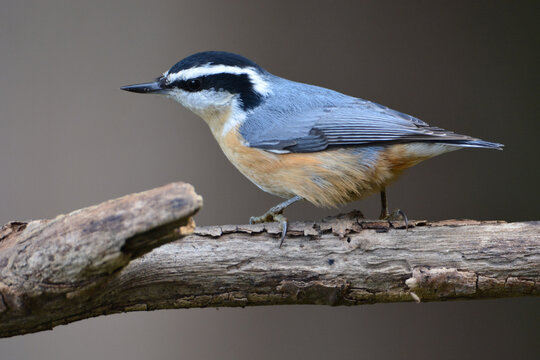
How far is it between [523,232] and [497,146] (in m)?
0.36

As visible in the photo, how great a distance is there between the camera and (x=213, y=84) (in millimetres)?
2758

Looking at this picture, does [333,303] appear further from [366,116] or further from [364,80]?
[364,80]

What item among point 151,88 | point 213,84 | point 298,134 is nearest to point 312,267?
point 298,134

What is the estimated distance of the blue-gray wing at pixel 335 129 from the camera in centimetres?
254

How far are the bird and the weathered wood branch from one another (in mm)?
159

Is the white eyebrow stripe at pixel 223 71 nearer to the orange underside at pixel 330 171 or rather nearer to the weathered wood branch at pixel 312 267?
the orange underside at pixel 330 171

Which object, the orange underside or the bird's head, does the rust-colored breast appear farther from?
the bird's head

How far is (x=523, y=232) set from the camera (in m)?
Answer: 2.34

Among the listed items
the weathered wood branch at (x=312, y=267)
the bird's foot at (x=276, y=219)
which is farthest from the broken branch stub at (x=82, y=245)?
the bird's foot at (x=276, y=219)

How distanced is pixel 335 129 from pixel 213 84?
61 cm

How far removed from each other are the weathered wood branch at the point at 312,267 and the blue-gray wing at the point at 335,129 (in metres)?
0.36

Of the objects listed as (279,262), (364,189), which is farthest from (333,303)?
(364,189)

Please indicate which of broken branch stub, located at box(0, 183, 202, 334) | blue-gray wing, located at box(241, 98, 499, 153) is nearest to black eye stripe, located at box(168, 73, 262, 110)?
blue-gray wing, located at box(241, 98, 499, 153)

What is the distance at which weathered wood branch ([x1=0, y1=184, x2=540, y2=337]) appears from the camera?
212 cm
